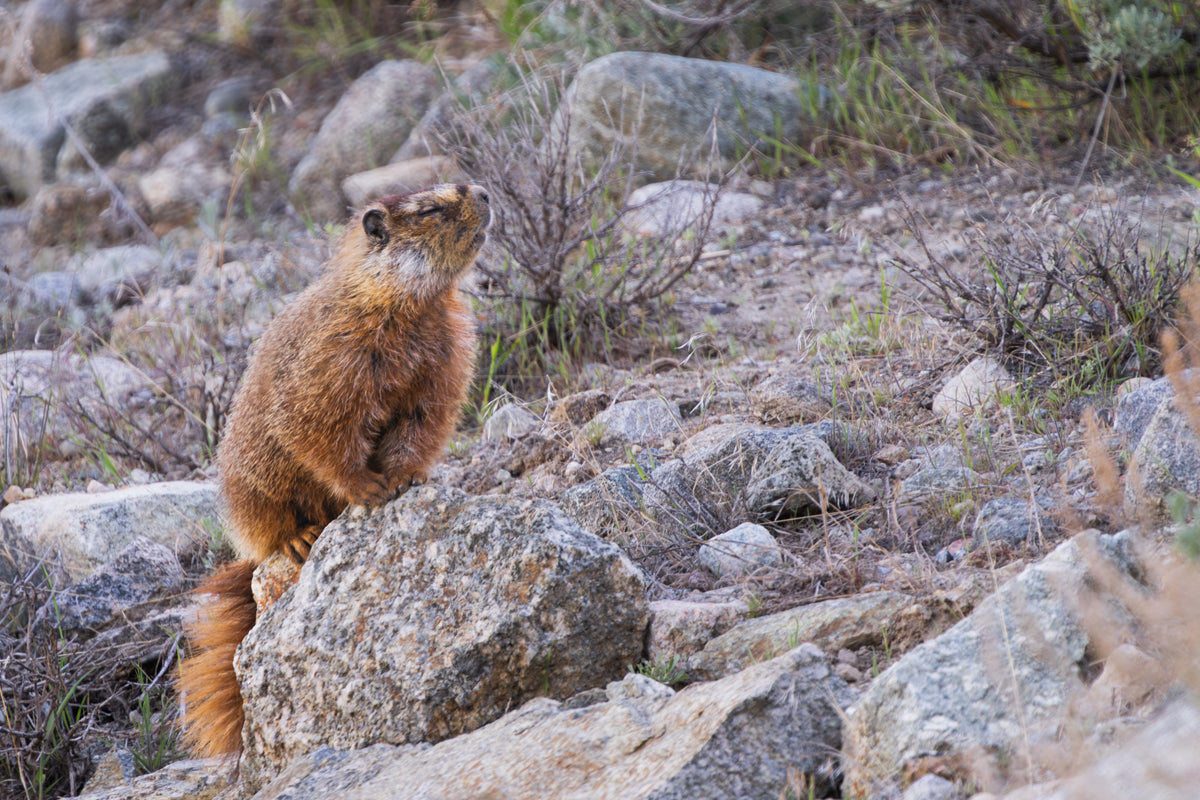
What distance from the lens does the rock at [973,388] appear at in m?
4.22

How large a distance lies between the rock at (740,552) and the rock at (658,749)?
77 cm

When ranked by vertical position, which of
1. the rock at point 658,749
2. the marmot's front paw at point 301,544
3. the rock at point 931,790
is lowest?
the marmot's front paw at point 301,544

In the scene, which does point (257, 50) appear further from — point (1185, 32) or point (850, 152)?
point (1185, 32)

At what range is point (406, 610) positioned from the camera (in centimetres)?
321

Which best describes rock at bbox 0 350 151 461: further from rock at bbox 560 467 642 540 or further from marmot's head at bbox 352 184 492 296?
rock at bbox 560 467 642 540

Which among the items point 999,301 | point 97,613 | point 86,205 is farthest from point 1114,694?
point 86,205

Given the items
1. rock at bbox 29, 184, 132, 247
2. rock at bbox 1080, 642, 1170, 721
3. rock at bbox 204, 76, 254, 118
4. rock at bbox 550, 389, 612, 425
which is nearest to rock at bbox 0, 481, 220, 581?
rock at bbox 550, 389, 612, 425

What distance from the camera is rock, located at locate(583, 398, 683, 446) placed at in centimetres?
485

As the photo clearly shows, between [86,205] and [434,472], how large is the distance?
689 cm

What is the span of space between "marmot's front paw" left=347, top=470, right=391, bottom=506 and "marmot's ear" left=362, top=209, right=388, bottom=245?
2.85 ft

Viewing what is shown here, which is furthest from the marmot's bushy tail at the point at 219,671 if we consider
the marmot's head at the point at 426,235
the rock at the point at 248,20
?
the rock at the point at 248,20

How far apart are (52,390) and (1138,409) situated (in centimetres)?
518

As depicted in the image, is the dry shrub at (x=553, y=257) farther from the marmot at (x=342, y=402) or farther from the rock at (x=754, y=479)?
the rock at (x=754, y=479)

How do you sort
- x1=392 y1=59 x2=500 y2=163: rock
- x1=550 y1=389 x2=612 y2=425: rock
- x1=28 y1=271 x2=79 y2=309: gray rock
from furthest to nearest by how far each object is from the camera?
x1=392 y1=59 x2=500 y2=163: rock
x1=28 y1=271 x2=79 y2=309: gray rock
x1=550 y1=389 x2=612 y2=425: rock
